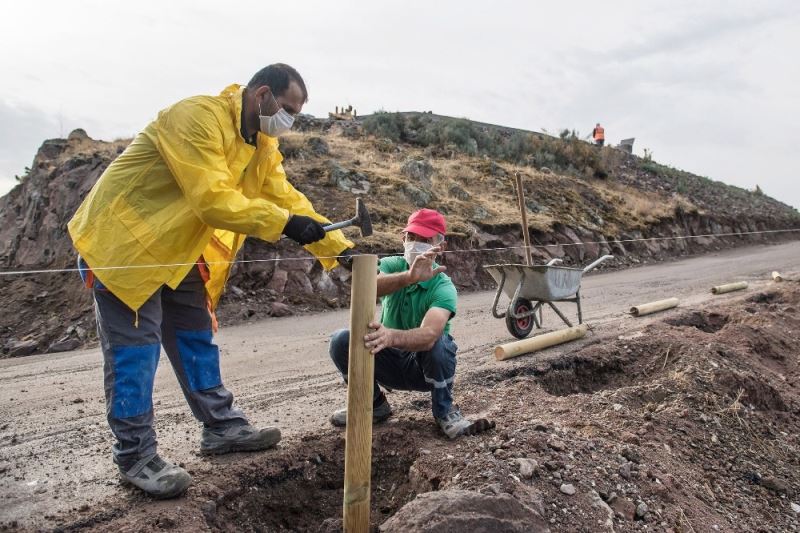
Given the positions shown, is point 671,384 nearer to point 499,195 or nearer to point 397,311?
point 397,311


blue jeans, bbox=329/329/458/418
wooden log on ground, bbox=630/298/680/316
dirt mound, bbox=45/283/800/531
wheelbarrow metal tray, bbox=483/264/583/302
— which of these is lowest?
dirt mound, bbox=45/283/800/531

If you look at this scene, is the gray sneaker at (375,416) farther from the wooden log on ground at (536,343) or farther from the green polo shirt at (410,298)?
the wooden log on ground at (536,343)

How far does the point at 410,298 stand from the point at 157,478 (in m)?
1.69

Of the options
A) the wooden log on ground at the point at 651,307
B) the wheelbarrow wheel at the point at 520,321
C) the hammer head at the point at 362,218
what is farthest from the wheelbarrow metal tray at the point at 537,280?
the hammer head at the point at 362,218

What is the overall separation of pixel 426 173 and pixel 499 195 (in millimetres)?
2301

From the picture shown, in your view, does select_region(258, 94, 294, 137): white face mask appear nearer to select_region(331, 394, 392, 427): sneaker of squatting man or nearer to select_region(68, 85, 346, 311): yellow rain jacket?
select_region(68, 85, 346, 311): yellow rain jacket

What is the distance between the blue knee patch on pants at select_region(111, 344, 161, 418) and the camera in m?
2.93

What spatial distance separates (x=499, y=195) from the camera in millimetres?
18062

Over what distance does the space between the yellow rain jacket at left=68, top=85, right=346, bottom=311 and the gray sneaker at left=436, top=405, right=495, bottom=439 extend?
5.22 feet

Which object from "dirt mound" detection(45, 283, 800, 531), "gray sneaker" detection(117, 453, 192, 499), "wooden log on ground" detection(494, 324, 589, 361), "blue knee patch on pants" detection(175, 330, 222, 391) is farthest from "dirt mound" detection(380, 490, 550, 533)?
"wooden log on ground" detection(494, 324, 589, 361)

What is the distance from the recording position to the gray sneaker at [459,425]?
3639 mm

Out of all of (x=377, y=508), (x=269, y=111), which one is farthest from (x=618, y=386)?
(x=269, y=111)

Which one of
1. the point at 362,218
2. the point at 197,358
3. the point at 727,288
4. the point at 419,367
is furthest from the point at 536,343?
the point at 727,288

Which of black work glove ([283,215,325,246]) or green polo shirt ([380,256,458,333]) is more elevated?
black work glove ([283,215,325,246])
